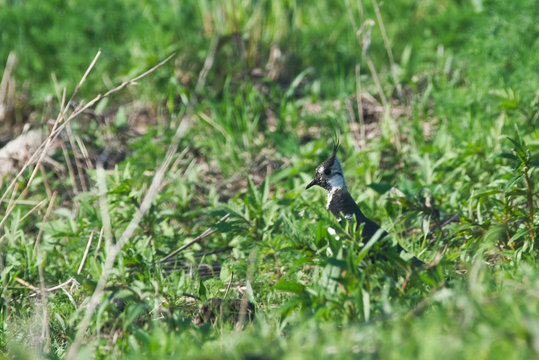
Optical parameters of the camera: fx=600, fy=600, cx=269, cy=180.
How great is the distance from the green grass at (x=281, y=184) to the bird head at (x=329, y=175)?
0.51 ft

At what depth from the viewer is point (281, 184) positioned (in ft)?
15.2

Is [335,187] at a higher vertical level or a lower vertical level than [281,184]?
higher

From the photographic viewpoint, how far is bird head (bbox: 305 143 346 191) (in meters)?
4.08

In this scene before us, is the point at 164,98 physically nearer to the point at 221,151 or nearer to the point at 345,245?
the point at 221,151

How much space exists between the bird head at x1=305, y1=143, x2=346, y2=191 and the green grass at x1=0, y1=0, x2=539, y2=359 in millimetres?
156

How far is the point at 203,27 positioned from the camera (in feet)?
20.5

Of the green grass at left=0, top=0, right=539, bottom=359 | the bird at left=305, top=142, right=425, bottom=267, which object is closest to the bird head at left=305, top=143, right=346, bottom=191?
the bird at left=305, top=142, right=425, bottom=267

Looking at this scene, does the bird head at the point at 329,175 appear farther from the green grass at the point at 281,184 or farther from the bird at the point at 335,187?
the green grass at the point at 281,184

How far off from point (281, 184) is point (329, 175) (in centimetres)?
61

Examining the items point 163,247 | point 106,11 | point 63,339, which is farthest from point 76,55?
point 63,339

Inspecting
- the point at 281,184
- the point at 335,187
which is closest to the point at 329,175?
the point at 335,187

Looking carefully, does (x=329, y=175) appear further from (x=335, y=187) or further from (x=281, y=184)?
(x=281, y=184)

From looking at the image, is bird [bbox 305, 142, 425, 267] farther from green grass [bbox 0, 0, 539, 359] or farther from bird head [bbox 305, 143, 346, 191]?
green grass [bbox 0, 0, 539, 359]

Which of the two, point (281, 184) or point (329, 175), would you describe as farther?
point (281, 184)
